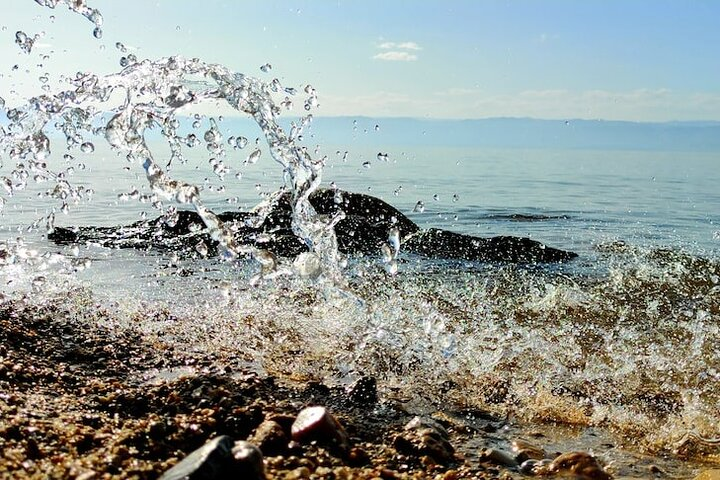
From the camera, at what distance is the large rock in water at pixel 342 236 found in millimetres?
11359

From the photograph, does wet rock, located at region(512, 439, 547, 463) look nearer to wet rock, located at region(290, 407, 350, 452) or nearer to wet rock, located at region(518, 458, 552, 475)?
wet rock, located at region(518, 458, 552, 475)

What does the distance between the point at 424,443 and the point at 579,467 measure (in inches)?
31.7

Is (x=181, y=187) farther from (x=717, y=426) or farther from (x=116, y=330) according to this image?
(x=717, y=426)

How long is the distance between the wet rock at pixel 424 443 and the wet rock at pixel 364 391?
66 cm

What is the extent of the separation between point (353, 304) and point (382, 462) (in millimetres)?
3839

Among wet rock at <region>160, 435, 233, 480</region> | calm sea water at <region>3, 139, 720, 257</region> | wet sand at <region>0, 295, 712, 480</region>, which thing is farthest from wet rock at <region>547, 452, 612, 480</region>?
calm sea water at <region>3, 139, 720, 257</region>

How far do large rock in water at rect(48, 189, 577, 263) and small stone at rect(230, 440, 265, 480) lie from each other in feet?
26.9

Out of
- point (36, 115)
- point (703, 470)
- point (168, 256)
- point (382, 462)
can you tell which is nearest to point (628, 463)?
point (703, 470)

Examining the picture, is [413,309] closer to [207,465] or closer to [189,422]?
[189,422]

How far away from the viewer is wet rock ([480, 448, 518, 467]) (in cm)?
367

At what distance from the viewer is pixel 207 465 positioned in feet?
8.30

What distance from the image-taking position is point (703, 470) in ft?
12.5

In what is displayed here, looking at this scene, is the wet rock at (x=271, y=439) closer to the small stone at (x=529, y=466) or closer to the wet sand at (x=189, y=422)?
the wet sand at (x=189, y=422)

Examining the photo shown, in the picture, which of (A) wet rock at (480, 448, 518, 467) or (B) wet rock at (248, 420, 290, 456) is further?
(A) wet rock at (480, 448, 518, 467)
